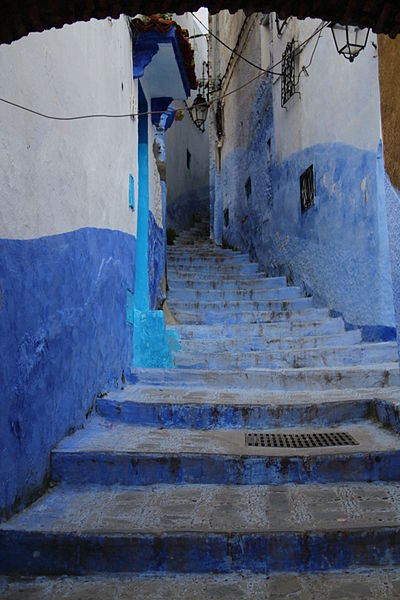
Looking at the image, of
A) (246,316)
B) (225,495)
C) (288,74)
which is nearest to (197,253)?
(288,74)

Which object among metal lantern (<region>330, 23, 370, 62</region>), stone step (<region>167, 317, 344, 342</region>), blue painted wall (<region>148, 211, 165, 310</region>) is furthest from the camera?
blue painted wall (<region>148, 211, 165, 310</region>)

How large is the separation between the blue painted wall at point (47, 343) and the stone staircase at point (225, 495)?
0.62 ft

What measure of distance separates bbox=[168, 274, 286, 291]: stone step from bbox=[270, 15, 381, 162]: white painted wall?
2.20 meters

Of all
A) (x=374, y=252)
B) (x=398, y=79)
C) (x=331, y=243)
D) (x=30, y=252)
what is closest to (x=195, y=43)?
(x=331, y=243)

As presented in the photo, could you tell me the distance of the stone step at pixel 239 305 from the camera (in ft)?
26.7

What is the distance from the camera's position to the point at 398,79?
4086mm

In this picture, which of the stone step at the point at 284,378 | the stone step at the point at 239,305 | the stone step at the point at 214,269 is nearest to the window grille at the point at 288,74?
the stone step at the point at 214,269

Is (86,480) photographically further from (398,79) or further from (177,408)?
(398,79)

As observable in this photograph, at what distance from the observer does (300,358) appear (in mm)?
6102

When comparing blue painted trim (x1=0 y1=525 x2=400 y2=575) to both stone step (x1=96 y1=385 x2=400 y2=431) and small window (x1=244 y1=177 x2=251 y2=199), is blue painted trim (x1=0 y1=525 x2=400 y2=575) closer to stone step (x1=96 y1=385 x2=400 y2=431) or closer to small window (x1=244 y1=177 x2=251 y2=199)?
stone step (x1=96 y1=385 x2=400 y2=431)

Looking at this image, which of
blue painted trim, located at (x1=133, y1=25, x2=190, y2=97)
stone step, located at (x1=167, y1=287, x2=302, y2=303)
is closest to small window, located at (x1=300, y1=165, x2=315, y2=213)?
stone step, located at (x1=167, y1=287, x2=302, y2=303)

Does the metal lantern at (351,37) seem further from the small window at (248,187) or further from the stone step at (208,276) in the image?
the small window at (248,187)

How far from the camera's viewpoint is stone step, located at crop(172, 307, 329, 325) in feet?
25.3

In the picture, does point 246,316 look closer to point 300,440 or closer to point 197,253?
point 300,440
